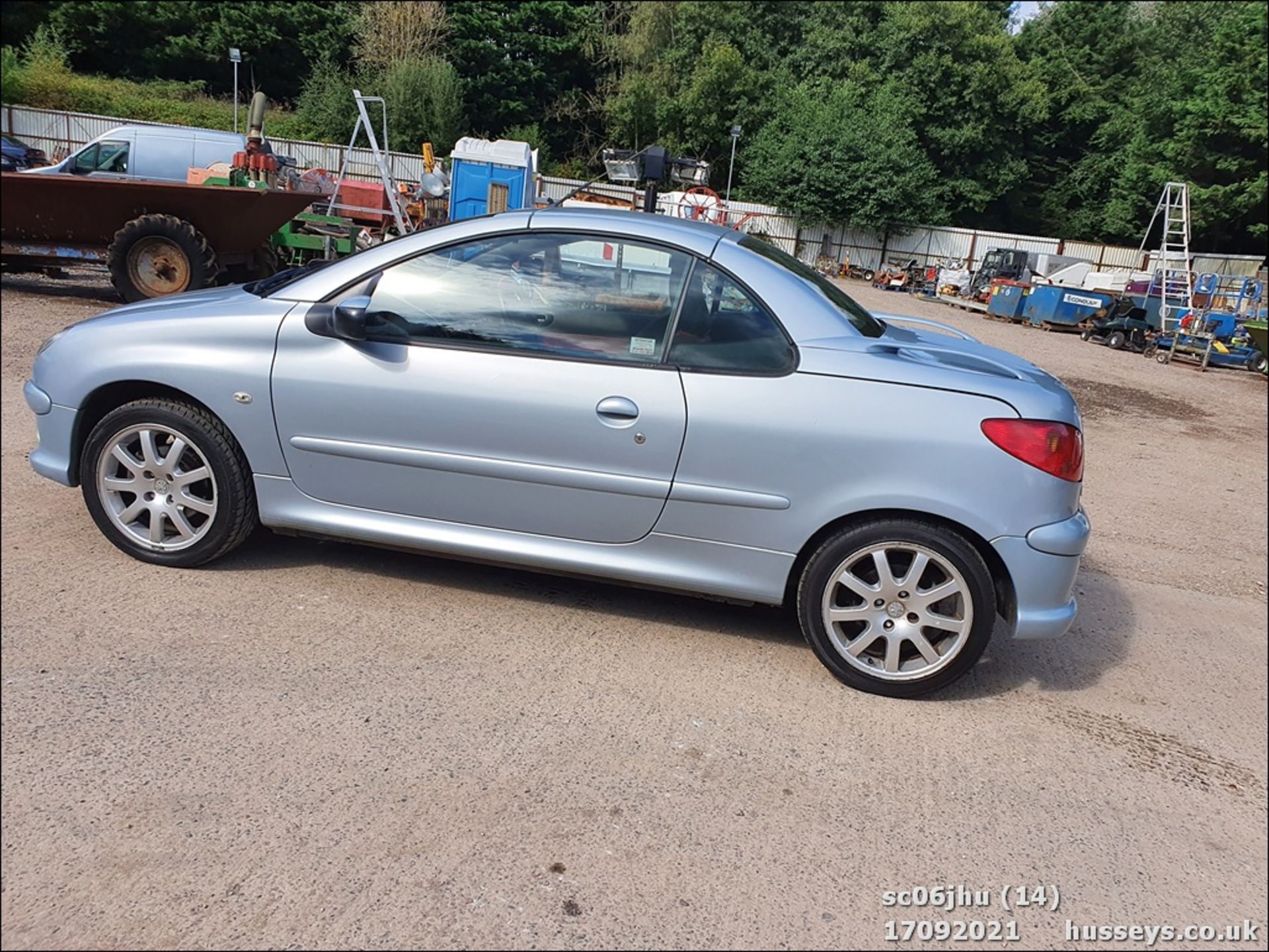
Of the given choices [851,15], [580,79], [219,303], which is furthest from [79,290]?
[851,15]

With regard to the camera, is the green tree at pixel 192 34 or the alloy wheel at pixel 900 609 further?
the green tree at pixel 192 34

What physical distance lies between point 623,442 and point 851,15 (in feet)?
151

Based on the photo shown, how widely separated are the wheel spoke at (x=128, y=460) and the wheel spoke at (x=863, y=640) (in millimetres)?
2965

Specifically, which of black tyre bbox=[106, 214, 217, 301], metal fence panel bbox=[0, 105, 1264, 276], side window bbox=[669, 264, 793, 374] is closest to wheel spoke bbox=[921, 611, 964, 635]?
side window bbox=[669, 264, 793, 374]

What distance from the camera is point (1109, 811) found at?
114 inches

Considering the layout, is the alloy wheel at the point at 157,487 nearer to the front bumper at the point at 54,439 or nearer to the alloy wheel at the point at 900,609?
the front bumper at the point at 54,439

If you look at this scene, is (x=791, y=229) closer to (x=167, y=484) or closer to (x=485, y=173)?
(x=485, y=173)

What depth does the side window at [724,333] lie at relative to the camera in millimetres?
3451

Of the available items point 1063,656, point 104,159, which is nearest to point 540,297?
point 1063,656

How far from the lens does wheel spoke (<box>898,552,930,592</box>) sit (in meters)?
3.35

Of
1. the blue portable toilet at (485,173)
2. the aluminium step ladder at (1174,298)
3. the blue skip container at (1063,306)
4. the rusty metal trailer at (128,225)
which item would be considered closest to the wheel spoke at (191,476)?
the rusty metal trailer at (128,225)

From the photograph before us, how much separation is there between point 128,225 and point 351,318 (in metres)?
7.76

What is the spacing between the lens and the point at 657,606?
4035 mm

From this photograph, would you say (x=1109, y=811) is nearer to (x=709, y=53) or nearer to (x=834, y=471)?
(x=834, y=471)
